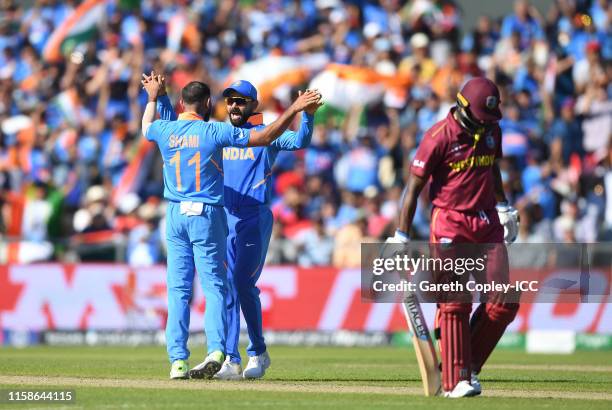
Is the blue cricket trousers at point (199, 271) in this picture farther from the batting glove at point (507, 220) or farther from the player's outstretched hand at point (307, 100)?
the batting glove at point (507, 220)

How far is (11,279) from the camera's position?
76.2 feet

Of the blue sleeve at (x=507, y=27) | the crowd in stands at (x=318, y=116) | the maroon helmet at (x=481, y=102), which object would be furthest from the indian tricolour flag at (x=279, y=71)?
the maroon helmet at (x=481, y=102)

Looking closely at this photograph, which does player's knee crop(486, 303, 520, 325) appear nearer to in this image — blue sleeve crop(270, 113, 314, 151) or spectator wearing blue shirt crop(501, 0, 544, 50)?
blue sleeve crop(270, 113, 314, 151)

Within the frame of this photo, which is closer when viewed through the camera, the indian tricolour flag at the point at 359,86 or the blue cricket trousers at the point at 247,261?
the blue cricket trousers at the point at 247,261

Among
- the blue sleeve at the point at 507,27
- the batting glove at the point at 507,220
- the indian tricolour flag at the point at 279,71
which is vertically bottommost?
the batting glove at the point at 507,220

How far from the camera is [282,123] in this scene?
1173 cm

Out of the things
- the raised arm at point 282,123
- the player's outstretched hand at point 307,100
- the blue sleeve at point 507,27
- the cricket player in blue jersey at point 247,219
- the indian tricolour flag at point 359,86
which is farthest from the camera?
the blue sleeve at point 507,27

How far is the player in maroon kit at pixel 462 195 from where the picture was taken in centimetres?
1084

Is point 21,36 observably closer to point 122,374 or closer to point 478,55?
point 478,55

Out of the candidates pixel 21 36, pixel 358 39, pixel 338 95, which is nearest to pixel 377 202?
pixel 338 95

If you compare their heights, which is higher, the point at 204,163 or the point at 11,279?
the point at 204,163

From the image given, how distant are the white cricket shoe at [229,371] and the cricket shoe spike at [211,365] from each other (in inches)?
15.1

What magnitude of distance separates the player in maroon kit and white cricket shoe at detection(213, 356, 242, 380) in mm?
2531

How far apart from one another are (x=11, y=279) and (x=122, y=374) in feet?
34.0
